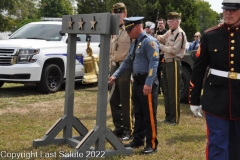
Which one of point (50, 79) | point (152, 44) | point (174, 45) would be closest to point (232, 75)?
point (152, 44)

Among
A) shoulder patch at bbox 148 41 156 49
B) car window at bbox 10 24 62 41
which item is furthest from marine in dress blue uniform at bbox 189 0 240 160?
car window at bbox 10 24 62 41

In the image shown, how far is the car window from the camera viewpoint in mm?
10812

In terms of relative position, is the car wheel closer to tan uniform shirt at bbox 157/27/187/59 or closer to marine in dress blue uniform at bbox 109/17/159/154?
tan uniform shirt at bbox 157/27/187/59

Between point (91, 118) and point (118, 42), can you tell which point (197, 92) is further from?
point (91, 118)

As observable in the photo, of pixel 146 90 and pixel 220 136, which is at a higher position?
pixel 146 90

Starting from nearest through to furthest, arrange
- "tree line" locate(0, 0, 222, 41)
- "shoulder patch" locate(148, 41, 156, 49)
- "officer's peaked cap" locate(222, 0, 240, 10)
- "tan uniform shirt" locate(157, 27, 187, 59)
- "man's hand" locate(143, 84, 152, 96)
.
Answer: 1. "officer's peaked cap" locate(222, 0, 240, 10)
2. "man's hand" locate(143, 84, 152, 96)
3. "shoulder patch" locate(148, 41, 156, 49)
4. "tan uniform shirt" locate(157, 27, 187, 59)
5. "tree line" locate(0, 0, 222, 41)

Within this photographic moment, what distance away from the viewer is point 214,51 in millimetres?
3793

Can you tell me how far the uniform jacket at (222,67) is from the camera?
3717 mm

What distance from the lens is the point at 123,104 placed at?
19.5 ft

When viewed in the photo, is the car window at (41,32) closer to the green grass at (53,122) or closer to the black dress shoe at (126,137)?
the green grass at (53,122)

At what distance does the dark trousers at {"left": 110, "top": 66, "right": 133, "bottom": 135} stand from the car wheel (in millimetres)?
4121

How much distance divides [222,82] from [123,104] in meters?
2.36

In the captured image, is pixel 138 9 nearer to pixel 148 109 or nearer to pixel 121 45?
pixel 121 45

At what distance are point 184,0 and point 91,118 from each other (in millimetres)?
37332
